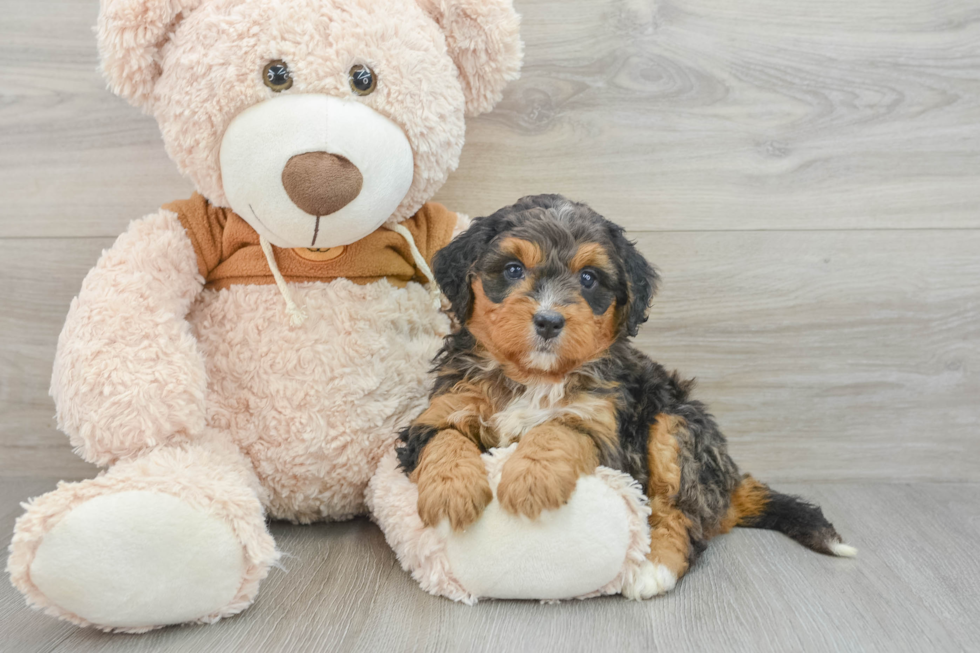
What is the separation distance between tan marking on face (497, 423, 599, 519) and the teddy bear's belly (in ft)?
1.54

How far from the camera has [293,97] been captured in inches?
64.2

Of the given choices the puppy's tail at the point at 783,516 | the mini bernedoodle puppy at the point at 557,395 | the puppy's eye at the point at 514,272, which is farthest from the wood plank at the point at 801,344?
the puppy's eye at the point at 514,272

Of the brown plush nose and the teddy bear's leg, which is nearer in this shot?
the teddy bear's leg

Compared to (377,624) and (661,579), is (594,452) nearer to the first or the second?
(661,579)

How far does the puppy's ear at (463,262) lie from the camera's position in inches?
65.6

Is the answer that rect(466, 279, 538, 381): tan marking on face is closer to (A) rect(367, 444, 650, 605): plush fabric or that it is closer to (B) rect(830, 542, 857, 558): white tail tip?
(A) rect(367, 444, 650, 605): plush fabric

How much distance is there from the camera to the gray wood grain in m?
1.44

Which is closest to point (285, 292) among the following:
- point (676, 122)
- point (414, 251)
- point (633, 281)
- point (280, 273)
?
point (280, 273)

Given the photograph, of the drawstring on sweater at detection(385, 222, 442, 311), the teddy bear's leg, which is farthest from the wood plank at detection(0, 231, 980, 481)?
the teddy bear's leg

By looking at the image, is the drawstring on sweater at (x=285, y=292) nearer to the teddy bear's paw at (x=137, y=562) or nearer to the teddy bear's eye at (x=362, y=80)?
the teddy bear's eye at (x=362, y=80)

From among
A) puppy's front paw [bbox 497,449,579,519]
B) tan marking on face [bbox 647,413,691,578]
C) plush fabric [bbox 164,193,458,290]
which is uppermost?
plush fabric [bbox 164,193,458,290]

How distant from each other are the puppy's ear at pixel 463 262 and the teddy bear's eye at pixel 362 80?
38 cm

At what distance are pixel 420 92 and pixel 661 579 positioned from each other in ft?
3.96

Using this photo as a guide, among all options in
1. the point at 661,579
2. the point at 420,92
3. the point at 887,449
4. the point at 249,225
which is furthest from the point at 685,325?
the point at 249,225
